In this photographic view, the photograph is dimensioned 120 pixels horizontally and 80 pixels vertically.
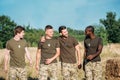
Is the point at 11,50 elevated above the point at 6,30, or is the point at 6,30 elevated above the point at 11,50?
the point at 6,30

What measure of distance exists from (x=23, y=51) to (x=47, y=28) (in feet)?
3.40

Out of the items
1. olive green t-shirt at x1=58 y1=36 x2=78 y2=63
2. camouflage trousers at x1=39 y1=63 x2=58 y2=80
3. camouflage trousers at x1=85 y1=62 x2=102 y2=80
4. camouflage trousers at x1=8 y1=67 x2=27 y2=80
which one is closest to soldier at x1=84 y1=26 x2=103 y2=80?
camouflage trousers at x1=85 y1=62 x2=102 y2=80

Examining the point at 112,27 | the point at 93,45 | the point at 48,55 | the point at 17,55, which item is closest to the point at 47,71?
the point at 48,55

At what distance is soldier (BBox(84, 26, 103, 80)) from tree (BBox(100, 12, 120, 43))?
6338cm

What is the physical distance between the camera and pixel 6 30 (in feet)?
242

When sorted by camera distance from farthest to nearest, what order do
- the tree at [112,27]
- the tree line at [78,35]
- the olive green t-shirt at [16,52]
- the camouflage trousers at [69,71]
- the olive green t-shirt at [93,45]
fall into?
the tree at [112,27] → the tree line at [78,35] → the camouflage trousers at [69,71] → the olive green t-shirt at [93,45] → the olive green t-shirt at [16,52]

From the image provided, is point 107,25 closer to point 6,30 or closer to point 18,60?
point 6,30

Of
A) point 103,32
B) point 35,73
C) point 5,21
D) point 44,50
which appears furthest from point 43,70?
point 5,21

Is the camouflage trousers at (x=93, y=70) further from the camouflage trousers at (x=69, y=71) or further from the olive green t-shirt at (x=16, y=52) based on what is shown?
the olive green t-shirt at (x=16, y=52)

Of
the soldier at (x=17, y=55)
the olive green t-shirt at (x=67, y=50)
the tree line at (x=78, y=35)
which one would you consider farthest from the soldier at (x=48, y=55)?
the tree line at (x=78, y=35)

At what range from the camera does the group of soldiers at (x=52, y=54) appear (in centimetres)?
1146

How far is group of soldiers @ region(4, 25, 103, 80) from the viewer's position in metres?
11.5

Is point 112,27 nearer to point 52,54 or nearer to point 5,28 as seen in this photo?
point 5,28

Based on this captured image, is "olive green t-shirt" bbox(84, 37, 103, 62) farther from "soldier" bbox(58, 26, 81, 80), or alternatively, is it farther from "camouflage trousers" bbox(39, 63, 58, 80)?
"camouflage trousers" bbox(39, 63, 58, 80)
